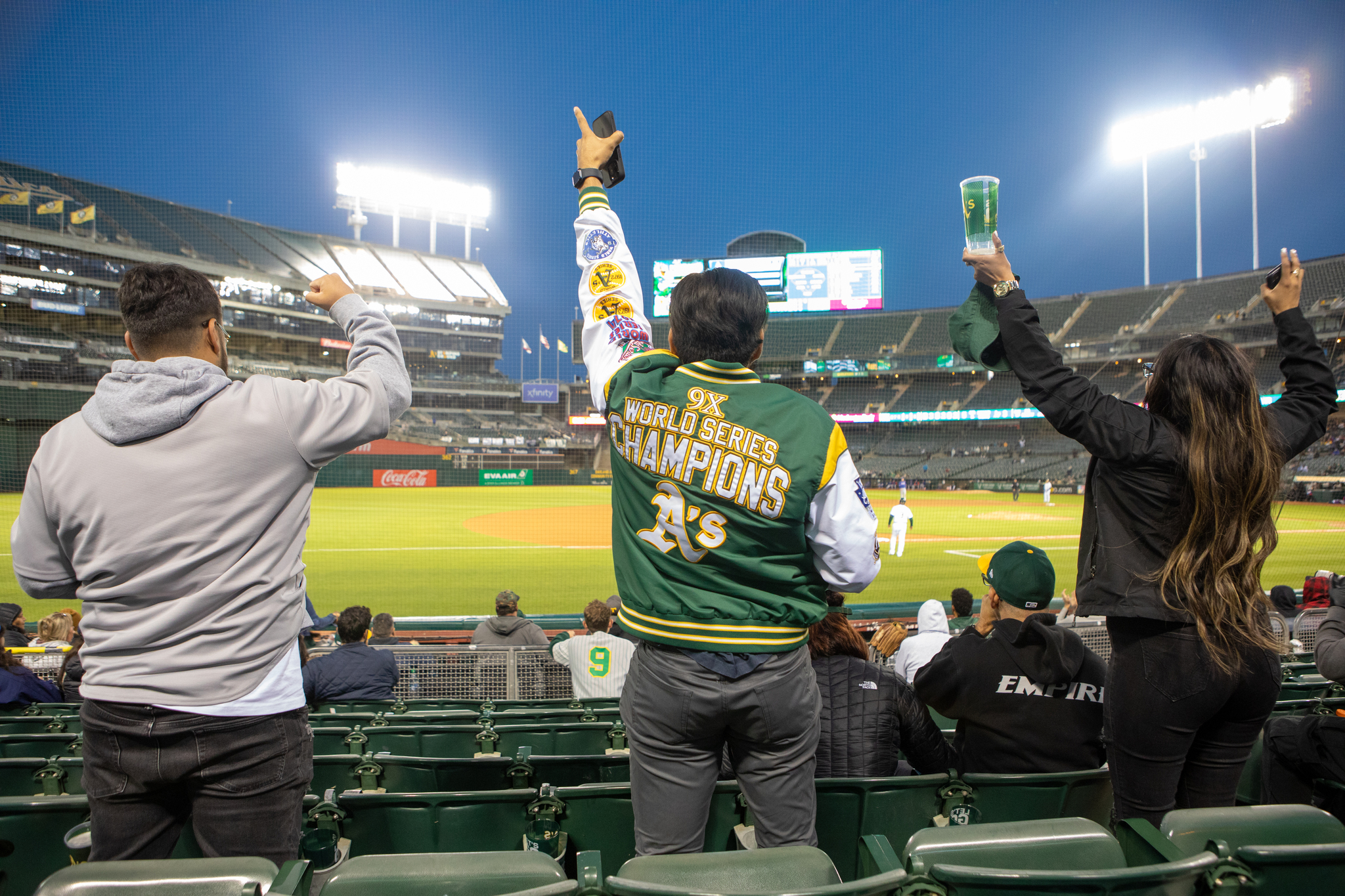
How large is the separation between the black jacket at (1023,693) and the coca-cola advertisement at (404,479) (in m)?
32.1

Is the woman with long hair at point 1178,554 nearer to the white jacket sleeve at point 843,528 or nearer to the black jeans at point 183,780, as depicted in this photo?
the white jacket sleeve at point 843,528

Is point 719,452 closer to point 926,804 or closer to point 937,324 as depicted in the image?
point 926,804

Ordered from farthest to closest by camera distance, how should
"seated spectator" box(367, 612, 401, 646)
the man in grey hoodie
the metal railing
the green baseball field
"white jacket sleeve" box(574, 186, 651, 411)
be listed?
the green baseball field
"seated spectator" box(367, 612, 401, 646)
the metal railing
"white jacket sleeve" box(574, 186, 651, 411)
the man in grey hoodie

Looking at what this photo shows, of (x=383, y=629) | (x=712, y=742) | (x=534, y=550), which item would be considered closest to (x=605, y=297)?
(x=712, y=742)

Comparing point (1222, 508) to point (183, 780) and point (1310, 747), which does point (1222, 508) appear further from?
point (183, 780)

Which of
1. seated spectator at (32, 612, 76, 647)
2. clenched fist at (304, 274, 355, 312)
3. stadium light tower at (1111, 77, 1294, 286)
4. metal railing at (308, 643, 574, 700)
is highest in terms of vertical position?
stadium light tower at (1111, 77, 1294, 286)

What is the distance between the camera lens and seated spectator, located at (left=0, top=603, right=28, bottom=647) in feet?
16.0

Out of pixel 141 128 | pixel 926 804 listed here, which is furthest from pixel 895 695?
pixel 141 128

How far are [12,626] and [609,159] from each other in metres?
6.08

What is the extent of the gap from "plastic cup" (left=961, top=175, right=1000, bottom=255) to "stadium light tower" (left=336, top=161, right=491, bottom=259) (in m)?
44.8

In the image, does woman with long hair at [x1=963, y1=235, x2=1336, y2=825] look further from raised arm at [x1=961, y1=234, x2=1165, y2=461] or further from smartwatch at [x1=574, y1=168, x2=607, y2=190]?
smartwatch at [x1=574, y1=168, x2=607, y2=190]

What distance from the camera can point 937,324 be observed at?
40312mm

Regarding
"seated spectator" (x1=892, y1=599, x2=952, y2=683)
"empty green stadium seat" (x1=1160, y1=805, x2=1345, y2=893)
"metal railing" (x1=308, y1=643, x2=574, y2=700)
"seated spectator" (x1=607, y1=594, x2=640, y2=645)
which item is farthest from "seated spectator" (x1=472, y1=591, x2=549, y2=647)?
"empty green stadium seat" (x1=1160, y1=805, x2=1345, y2=893)

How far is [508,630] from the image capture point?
5.28m
